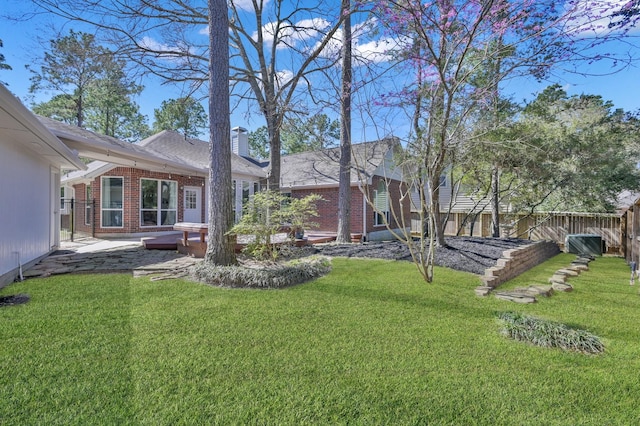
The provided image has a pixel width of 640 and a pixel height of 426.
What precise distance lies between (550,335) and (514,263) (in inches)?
141

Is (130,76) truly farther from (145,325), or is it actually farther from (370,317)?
(370,317)

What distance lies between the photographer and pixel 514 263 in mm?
6469

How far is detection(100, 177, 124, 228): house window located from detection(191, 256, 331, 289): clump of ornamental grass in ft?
26.3

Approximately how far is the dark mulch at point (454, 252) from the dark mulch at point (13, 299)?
566 centimetres

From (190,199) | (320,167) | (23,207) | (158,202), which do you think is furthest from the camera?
(320,167)

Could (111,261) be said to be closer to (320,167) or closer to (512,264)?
(512,264)

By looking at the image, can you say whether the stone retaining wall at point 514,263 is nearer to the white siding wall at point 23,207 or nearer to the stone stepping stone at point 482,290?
the stone stepping stone at point 482,290

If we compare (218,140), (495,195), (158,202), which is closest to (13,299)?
(218,140)

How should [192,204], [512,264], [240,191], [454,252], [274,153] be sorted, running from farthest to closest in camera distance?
1. [240,191]
2. [192,204]
3. [274,153]
4. [454,252]
5. [512,264]

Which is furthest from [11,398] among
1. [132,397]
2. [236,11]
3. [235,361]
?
[236,11]

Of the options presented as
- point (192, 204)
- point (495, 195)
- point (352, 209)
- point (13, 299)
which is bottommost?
point (13, 299)

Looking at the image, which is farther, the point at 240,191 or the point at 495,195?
the point at 240,191

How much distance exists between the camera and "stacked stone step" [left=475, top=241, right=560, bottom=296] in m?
5.30

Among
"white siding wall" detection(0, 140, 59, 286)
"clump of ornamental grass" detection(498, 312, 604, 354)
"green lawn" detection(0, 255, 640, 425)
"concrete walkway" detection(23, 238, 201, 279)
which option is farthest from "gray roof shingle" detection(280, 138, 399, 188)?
"clump of ornamental grass" detection(498, 312, 604, 354)
